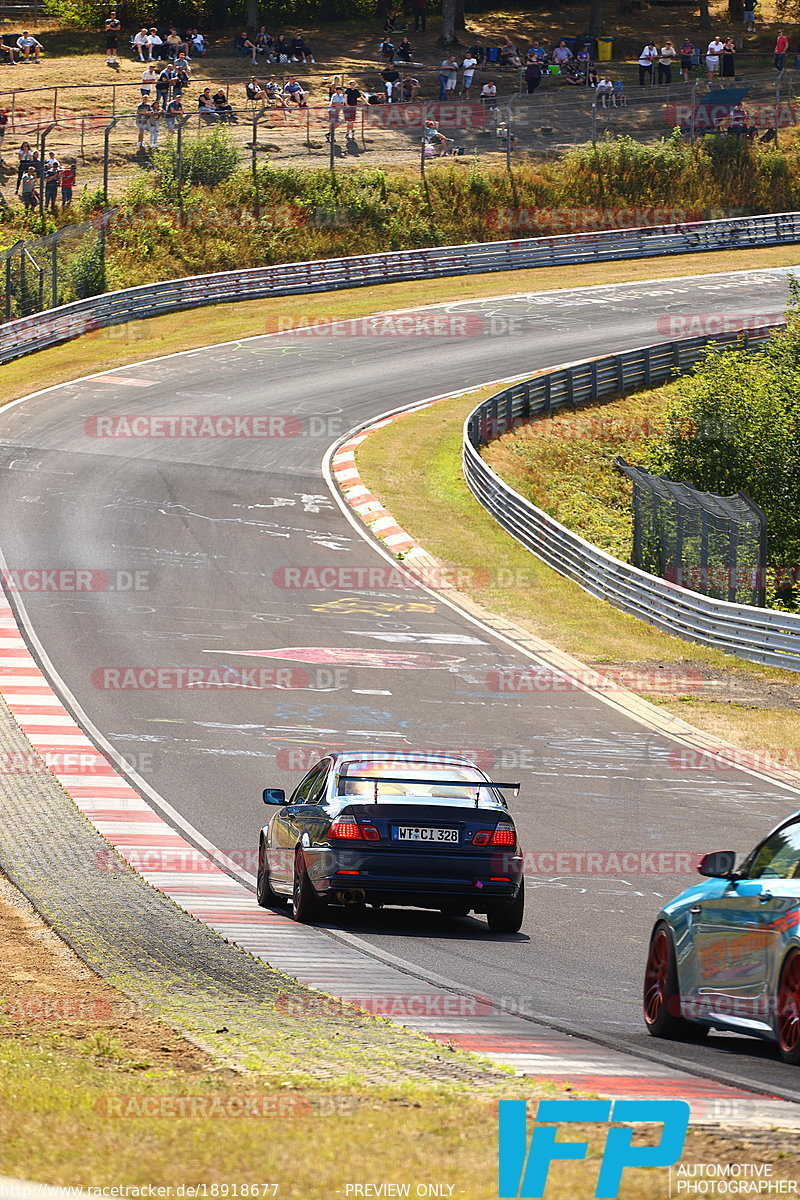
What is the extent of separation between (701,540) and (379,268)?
33282 mm

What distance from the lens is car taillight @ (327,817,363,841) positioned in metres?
11.9

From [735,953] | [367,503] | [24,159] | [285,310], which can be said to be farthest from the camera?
[24,159]

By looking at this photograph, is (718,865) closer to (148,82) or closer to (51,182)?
(51,182)

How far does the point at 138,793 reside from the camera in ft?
56.2

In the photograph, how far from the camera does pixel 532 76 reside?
68062 mm

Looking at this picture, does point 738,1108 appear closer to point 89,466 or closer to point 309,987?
point 309,987

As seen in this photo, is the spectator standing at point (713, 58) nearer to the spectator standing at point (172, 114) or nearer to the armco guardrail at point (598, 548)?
the armco guardrail at point (598, 548)

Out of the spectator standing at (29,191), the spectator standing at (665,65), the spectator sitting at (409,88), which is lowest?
the spectator standing at (29,191)

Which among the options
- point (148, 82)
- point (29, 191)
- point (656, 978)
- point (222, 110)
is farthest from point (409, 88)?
point (656, 978)

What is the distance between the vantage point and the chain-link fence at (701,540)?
1084 inches

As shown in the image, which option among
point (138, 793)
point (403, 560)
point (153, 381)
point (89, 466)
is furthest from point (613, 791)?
point (153, 381)

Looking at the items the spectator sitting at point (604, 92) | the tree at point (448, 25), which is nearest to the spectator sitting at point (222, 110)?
the spectator sitting at point (604, 92)

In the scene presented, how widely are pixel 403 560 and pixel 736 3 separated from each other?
6656cm

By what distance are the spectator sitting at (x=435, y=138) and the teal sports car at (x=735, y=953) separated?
59197 millimetres
